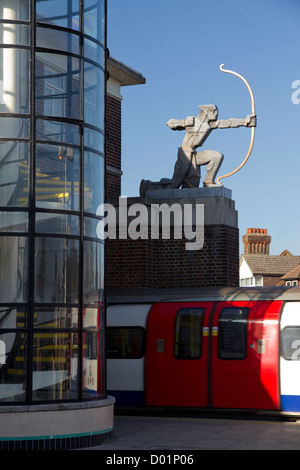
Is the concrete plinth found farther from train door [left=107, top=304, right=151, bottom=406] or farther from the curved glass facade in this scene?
train door [left=107, top=304, right=151, bottom=406]

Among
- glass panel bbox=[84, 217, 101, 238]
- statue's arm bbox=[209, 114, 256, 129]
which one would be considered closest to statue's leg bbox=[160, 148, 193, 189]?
statue's arm bbox=[209, 114, 256, 129]

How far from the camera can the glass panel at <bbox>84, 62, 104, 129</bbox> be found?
12.2 m

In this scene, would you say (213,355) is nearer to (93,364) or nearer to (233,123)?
(93,364)

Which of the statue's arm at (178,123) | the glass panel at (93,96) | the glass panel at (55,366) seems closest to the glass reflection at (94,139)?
the glass panel at (93,96)

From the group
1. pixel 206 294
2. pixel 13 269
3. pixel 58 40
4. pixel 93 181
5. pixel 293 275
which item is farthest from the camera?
pixel 293 275

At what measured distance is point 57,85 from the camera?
1180 centimetres

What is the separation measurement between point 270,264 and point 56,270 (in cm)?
6011

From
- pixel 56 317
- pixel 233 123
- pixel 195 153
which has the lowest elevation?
pixel 56 317

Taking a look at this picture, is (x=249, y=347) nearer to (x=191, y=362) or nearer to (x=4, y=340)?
(x=191, y=362)

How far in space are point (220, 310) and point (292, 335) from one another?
5.34 feet

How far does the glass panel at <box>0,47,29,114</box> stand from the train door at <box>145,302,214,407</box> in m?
6.30

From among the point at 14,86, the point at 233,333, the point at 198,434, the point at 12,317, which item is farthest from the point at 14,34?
the point at 233,333

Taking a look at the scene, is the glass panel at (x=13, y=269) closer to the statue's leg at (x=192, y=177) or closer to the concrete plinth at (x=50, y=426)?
the concrete plinth at (x=50, y=426)

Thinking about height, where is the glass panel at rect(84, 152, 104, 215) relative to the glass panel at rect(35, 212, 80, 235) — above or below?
above
